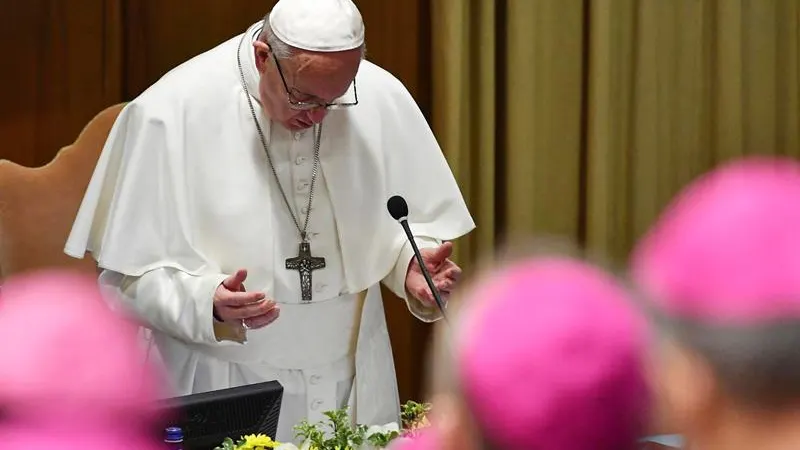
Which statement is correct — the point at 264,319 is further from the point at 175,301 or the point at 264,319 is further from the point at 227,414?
the point at 227,414

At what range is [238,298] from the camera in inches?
97.2

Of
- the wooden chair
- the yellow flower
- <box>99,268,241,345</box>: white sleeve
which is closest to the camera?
the yellow flower

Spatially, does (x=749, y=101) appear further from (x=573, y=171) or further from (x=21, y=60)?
(x=21, y=60)

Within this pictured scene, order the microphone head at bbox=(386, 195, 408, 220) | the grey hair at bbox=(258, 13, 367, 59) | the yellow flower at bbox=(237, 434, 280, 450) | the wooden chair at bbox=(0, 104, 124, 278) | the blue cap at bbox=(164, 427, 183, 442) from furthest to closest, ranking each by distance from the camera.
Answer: the wooden chair at bbox=(0, 104, 124, 278), the grey hair at bbox=(258, 13, 367, 59), the microphone head at bbox=(386, 195, 408, 220), the yellow flower at bbox=(237, 434, 280, 450), the blue cap at bbox=(164, 427, 183, 442)

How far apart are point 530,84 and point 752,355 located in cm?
371

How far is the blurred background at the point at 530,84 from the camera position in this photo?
12.8 ft

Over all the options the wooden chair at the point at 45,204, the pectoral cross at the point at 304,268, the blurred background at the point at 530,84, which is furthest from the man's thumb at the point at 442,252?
the blurred background at the point at 530,84

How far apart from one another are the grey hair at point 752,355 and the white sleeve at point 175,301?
2.09 metres

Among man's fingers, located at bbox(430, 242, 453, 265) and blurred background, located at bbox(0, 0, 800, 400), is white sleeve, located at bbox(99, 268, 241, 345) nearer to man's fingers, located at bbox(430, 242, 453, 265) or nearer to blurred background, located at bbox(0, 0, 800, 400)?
man's fingers, located at bbox(430, 242, 453, 265)

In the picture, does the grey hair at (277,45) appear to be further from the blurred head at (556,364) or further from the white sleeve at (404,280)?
the blurred head at (556,364)

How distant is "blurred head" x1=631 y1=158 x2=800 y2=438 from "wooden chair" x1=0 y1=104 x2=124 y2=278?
9.18 feet

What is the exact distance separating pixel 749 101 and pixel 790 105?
0.63 feet

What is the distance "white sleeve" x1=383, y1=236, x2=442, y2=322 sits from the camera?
9.17ft

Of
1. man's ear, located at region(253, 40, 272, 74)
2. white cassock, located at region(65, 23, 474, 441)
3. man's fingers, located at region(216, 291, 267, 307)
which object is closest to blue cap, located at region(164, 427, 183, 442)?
man's fingers, located at region(216, 291, 267, 307)
